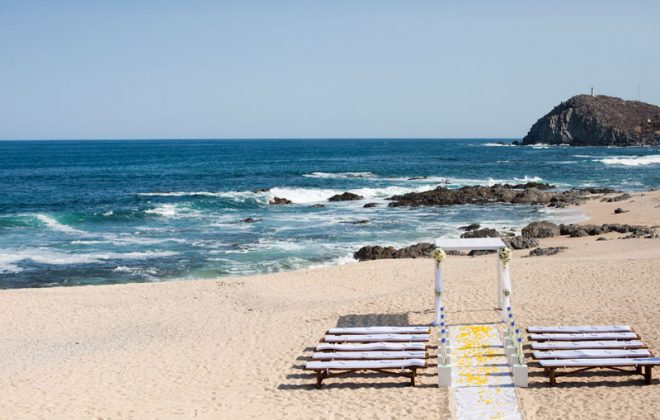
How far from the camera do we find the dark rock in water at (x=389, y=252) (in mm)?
26859

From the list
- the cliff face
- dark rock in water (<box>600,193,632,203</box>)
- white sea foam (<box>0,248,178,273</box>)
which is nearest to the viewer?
white sea foam (<box>0,248,178,273</box>)

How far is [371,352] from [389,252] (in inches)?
544

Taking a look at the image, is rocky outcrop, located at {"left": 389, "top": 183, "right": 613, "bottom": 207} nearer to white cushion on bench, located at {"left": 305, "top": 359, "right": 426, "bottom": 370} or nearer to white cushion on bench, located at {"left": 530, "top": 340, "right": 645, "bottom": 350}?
white cushion on bench, located at {"left": 530, "top": 340, "right": 645, "bottom": 350}

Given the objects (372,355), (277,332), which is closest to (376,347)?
(372,355)

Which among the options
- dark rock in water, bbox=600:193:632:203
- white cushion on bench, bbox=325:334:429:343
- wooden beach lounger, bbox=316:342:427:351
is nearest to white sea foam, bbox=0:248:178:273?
white cushion on bench, bbox=325:334:429:343

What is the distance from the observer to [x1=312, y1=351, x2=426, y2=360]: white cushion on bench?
13.0 metres

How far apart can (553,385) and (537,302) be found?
5.68 metres

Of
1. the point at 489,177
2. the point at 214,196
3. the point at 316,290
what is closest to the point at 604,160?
the point at 489,177

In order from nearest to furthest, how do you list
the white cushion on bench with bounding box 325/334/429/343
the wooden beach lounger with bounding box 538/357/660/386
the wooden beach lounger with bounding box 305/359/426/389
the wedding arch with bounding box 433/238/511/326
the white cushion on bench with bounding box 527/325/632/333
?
the wooden beach lounger with bounding box 538/357/660/386 → the wooden beach lounger with bounding box 305/359/426/389 → the white cushion on bench with bounding box 527/325/632/333 → the white cushion on bench with bounding box 325/334/429/343 → the wedding arch with bounding box 433/238/511/326

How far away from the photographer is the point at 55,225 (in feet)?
126

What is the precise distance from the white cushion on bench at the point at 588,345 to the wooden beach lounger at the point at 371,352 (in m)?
2.20

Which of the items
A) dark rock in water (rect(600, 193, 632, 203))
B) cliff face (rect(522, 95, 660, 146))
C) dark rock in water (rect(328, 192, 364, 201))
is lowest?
dark rock in water (rect(328, 192, 364, 201))

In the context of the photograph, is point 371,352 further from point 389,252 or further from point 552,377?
point 389,252

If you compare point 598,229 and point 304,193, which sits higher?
point 598,229
